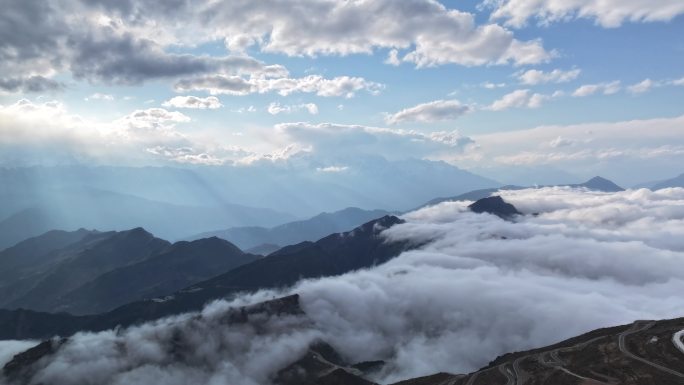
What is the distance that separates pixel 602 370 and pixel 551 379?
16.2 m

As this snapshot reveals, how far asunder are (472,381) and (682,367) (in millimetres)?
70562

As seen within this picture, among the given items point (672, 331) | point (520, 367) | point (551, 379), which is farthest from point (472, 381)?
point (672, 331)

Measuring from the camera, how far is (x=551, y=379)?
172 metres

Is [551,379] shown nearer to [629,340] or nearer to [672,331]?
[629,340]

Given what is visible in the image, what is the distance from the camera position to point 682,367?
15788 centimetres

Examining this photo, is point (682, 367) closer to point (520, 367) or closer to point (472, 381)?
point (520, 367)

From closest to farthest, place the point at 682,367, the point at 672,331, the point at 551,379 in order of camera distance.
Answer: the point at 682,367
the point at 551,379
the point at 672,331

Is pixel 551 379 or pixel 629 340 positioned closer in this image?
pixel 551 379

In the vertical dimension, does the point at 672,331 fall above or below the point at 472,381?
above

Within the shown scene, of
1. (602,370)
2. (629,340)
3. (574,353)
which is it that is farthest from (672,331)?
(602,370)

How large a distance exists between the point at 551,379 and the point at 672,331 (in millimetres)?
59720

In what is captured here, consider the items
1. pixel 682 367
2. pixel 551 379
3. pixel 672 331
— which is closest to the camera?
pixel 682 367

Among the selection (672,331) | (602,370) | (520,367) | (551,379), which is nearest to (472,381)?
(520,367)

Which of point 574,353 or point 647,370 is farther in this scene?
point 574,353
